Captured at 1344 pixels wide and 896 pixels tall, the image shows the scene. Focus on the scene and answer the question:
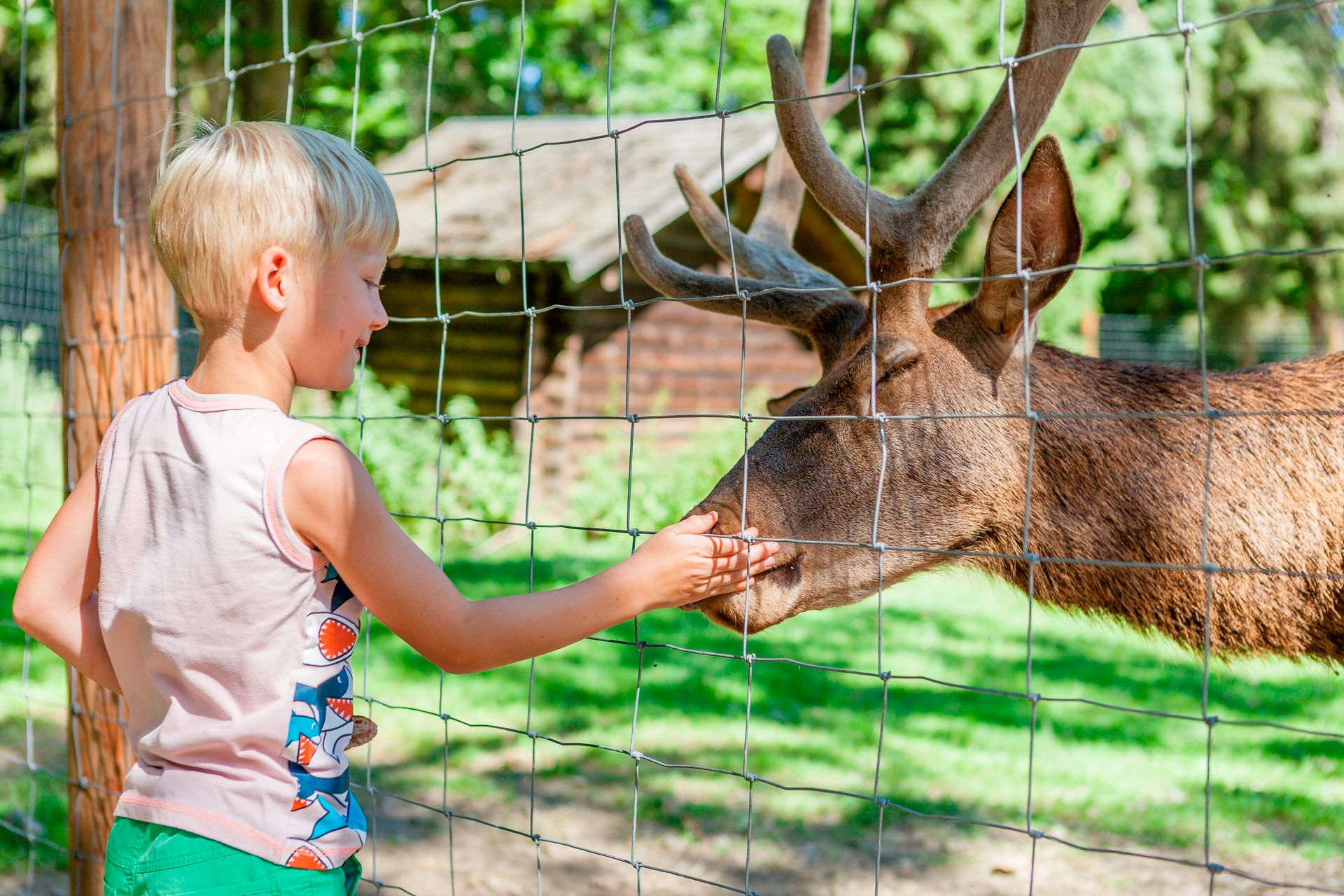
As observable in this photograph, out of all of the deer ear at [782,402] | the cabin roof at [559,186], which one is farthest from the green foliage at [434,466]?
the deer ear at [782,402]

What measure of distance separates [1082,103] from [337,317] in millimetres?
21612

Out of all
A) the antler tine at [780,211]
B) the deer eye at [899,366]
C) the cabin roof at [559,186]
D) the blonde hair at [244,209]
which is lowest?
the deer eye at [899,366]

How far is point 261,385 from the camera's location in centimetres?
178

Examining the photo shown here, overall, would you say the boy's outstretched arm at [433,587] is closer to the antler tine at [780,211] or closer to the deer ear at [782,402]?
the deer ear at [782,402]

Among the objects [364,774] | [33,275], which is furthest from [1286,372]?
[33,275]

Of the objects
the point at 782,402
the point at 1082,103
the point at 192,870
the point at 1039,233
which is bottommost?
the point at 192,870

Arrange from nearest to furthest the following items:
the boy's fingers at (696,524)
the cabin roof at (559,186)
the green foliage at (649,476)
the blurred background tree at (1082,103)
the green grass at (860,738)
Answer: the boy's fingers at (696,524) < the green grass at (860,738) < the green foliage at (649,476) < the cabin roof at (559,186) < the blurred background tree at (1082,103)

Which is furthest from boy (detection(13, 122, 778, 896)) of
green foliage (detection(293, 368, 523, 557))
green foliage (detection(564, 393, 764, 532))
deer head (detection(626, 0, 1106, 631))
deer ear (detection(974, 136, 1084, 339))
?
green foliage (detection(293, 368, 523, 557))

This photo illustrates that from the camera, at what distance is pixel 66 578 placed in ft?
6.56

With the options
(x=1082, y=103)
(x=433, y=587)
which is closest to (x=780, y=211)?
(x=433, y=587)

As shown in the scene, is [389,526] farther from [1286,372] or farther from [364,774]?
[364,774]

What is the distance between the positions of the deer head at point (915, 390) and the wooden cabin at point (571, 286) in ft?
28.1

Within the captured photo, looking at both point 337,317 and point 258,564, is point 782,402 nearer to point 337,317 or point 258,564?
point 337,317

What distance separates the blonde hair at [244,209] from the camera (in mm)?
1737
